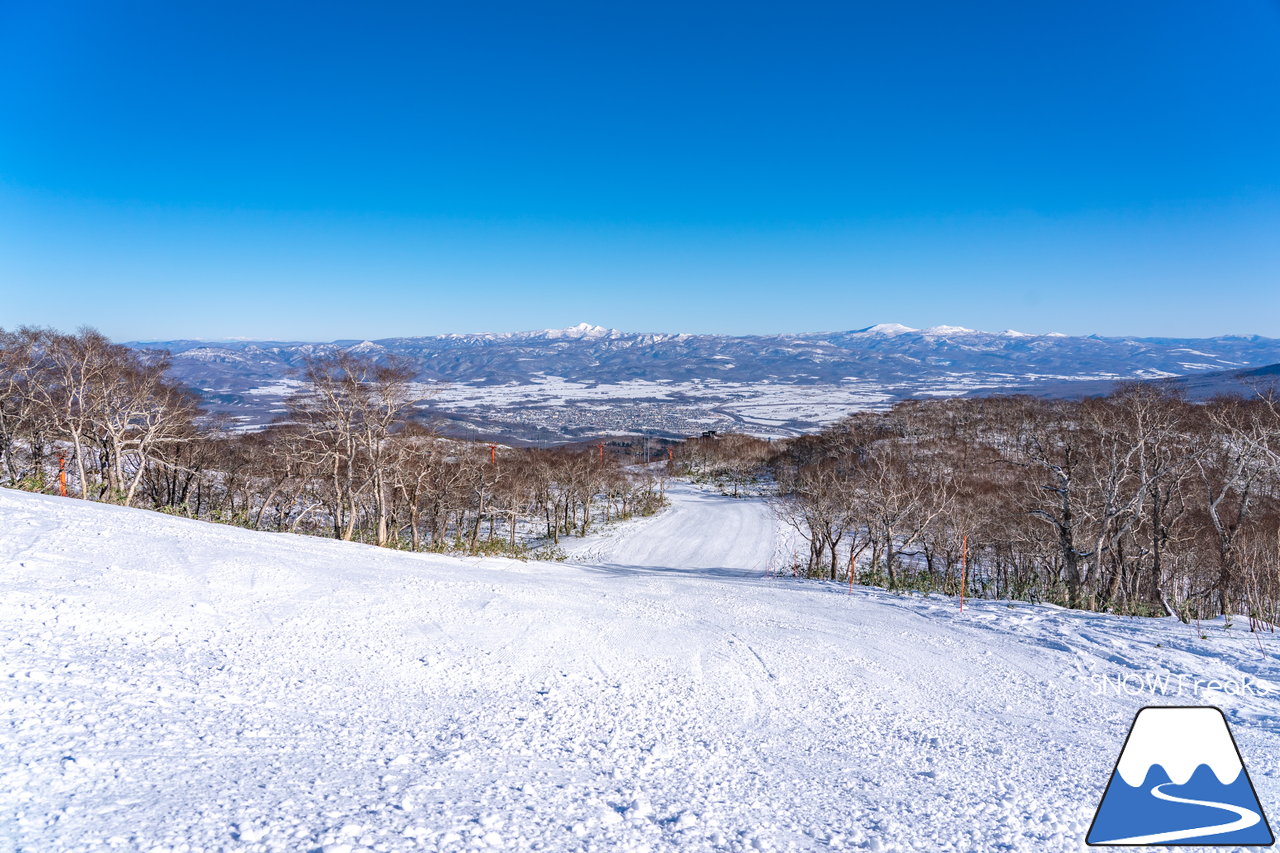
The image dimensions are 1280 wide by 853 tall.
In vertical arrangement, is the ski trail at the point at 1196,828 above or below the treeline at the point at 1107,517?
above

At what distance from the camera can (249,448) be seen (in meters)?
36.0

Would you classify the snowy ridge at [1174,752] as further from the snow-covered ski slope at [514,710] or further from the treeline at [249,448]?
the treeline at [249,448]

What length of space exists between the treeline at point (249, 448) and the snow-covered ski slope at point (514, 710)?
9.08 metres

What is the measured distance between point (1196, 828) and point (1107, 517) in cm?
1820

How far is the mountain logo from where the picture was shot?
379 cm

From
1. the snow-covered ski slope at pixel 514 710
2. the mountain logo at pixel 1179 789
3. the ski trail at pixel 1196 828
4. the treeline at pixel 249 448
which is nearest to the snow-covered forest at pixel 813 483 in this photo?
the treeline at pixel 249 448

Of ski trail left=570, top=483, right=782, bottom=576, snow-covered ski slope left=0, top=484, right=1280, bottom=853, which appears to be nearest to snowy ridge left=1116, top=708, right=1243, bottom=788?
snow-covered ski slope left=0, top=484, right=1280, bottom=853

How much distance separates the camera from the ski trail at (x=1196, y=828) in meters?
3.76

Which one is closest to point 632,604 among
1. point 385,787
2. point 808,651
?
point 808,651

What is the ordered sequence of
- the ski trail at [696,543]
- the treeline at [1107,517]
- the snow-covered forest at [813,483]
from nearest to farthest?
the treeline at [1107,517] → the snow-covered forest at [813,483] → the ski trail at [696,543]

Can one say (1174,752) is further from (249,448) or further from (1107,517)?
(249,448)

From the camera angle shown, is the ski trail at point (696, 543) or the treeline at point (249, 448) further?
the ski trail at point (696, 543)

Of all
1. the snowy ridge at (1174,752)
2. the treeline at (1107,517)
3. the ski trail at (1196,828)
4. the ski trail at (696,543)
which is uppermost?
the snowy ridge at (1174,752)

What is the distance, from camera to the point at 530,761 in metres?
5.38
